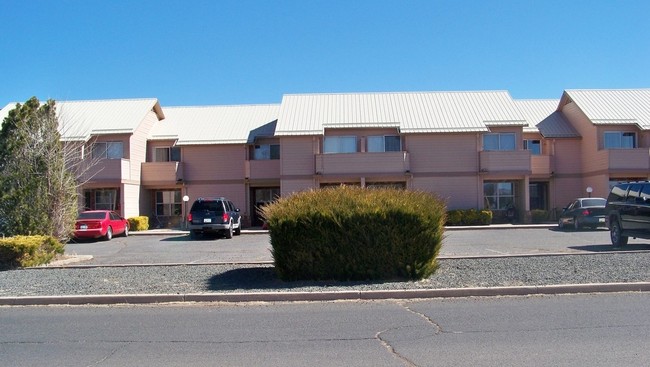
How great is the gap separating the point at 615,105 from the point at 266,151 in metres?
20.5

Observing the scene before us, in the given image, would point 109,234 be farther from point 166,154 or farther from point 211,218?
point 166,154

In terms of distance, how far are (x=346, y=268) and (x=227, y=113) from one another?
1080 inches

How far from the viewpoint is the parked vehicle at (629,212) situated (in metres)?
16.2

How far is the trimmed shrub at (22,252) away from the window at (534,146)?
27393 mm

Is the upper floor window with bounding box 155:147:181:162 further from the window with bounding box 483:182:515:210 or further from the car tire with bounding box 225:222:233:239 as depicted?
the window with bounding box 483:182:515:210

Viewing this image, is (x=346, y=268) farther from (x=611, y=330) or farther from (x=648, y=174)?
(x=648, y=174)

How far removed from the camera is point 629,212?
55.0 feet

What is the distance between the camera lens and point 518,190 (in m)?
33.8

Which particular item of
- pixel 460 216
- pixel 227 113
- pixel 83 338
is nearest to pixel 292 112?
pixel 227 113

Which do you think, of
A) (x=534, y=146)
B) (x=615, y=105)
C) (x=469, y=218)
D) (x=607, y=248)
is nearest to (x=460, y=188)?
(x=469, y=218)

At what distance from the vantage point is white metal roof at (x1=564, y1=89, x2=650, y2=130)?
32.2 m

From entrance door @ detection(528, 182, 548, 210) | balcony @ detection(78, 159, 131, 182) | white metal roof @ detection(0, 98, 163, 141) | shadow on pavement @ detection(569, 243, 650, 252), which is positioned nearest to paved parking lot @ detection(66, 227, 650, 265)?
shadow on pavement @ detection(569, 243, 650, 252)

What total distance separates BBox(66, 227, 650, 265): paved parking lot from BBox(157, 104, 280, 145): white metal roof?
911 centimetres

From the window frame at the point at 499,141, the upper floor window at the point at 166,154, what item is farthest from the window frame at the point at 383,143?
the upper floor window at the point at 166,154
